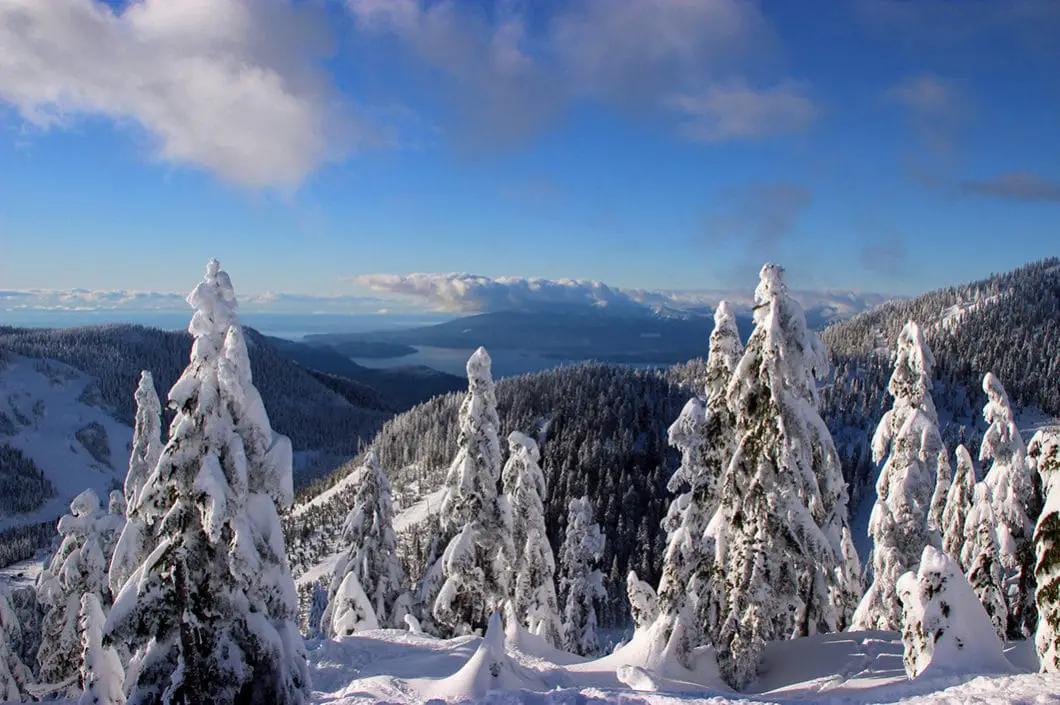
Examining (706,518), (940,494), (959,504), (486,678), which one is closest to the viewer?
(486,678)

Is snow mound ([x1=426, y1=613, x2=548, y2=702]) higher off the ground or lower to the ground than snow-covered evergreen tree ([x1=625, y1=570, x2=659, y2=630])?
higher

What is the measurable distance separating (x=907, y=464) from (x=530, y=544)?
15565 millimetres

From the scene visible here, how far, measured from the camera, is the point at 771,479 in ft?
47.9

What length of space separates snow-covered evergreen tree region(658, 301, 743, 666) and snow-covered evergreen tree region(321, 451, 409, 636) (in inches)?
630

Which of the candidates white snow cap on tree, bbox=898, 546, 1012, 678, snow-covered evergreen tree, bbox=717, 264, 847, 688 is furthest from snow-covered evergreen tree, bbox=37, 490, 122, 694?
white snow cap on tree, bbox=898, 546, 1012, 678

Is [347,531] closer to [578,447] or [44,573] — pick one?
[44,573]

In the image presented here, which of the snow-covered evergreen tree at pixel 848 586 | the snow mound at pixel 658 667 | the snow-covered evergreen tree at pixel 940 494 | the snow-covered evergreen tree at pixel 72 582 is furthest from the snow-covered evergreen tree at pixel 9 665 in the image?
the snow-covered evergreen tree at pixel 940 494

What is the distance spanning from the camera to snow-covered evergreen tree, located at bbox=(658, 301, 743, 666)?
1594cm

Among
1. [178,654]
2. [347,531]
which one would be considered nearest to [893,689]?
[178,654]

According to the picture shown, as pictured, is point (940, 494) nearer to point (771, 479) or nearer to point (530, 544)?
point (771, 479)

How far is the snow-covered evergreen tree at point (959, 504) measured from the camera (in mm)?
24766

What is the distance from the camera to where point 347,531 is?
95.5 ft

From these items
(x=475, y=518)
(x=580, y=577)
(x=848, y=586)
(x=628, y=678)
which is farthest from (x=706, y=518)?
(x=580, y=577)

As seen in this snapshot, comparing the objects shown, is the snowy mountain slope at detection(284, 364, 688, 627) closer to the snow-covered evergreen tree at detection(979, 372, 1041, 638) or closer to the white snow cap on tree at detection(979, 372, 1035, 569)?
the snow-covered evergreen tree at detection(979, 372, 1041, 638)
